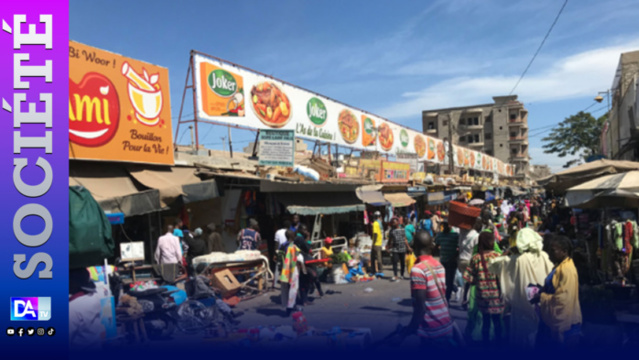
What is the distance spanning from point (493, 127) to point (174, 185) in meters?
72.4

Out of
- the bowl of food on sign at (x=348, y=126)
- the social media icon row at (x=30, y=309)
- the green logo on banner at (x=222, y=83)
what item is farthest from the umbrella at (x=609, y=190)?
the bowl of food on sign at (x=348, y=126)

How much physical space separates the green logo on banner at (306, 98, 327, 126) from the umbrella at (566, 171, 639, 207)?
9.47 metres

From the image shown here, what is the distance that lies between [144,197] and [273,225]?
519 cm

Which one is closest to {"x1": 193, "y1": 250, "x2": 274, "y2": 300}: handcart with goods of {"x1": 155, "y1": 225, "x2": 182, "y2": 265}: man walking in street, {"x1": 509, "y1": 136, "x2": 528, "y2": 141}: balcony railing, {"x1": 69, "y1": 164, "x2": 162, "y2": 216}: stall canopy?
{"x1": 155, "y1": 225, "x2": 182, "y2": 265}: man walking in street

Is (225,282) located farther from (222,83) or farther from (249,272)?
(222,83)

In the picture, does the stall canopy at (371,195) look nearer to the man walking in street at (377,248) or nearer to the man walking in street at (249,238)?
the man walking in street at (377,248)

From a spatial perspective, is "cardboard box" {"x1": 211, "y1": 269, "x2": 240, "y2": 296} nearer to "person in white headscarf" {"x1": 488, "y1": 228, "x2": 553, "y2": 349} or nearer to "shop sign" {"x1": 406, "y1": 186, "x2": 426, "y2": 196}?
"person in white headscarf" {"x1": 488, "y1": 228, "x2": 553, "y2": 349}

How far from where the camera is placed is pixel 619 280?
8.72 m

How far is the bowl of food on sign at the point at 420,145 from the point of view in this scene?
96.0ft

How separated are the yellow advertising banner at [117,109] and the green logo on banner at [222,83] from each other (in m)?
1.36

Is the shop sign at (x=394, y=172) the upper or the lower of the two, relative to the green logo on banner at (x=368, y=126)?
lower

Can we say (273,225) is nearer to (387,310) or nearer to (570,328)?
(387,310)

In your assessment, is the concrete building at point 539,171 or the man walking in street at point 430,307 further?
the concrete building at point 539,171

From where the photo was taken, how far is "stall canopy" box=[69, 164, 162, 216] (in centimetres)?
902
